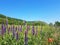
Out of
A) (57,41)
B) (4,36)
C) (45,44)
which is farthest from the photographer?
(57,41)

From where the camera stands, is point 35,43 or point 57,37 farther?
point 57,37

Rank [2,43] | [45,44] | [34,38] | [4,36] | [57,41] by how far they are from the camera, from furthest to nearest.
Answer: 1. [57,41]
2. [45,44]
3. [34,38]
4. [4,36]
5. [2,43]

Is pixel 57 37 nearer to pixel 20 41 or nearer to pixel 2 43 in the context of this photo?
pixel 20 41

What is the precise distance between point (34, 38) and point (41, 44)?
0.49 m

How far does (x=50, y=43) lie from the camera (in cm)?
801

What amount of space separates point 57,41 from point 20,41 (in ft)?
8.54

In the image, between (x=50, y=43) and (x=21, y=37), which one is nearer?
(x=21, y=37)

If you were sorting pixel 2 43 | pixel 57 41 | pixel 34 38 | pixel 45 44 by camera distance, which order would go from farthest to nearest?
1. pixel 57 41
2. pixel 45 44
3. pixel 34 38
4. pixel 2 43

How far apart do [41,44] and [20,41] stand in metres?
1.51

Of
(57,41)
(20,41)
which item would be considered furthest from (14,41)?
(57,41)

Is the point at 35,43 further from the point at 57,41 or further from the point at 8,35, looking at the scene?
the point at 57,41

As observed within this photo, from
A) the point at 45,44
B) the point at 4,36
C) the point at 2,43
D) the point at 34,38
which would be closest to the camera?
the point at 2,43

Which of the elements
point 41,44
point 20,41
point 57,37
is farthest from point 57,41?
point 20,41

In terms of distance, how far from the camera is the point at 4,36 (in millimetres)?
6516
